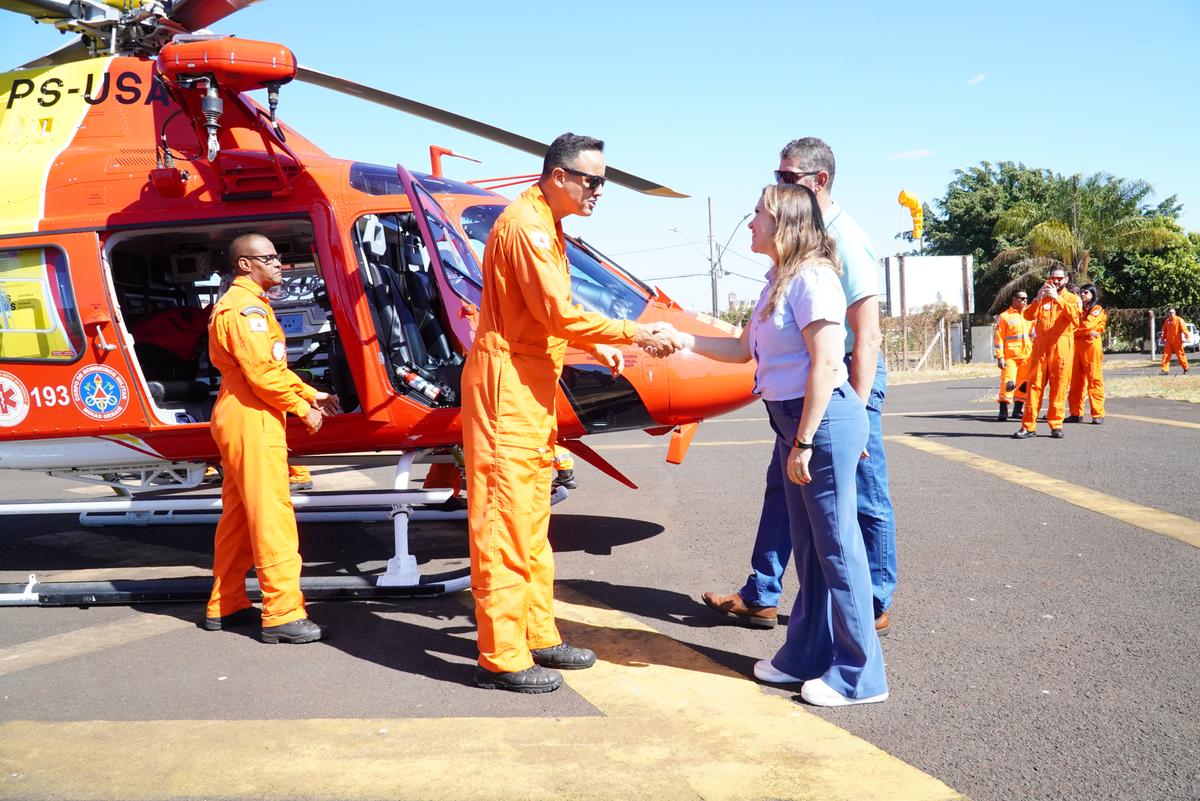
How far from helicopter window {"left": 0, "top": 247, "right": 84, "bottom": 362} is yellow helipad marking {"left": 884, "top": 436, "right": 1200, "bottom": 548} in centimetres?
681

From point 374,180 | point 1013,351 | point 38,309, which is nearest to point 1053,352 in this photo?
point 1013,351

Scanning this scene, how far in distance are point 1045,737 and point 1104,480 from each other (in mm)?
5407

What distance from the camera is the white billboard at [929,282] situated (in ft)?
107

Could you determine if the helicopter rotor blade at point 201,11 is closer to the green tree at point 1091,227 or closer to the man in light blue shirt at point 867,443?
the man in light blue shirt at point 867,443

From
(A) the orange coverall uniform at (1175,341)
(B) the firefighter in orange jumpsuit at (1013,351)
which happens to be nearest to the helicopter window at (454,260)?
(B) the firefighter in orange jumpsuit at (1013,351)

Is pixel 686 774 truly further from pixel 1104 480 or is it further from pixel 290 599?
pixel 1104 480

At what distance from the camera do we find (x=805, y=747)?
3037mm

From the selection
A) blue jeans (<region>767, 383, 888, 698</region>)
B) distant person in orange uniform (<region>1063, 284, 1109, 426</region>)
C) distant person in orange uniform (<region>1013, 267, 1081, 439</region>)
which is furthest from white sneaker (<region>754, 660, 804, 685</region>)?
distant person in orange uniform (<region>1063, 284, 1109, 426</region>)

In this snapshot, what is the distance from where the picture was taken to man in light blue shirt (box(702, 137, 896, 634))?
12.2 ft

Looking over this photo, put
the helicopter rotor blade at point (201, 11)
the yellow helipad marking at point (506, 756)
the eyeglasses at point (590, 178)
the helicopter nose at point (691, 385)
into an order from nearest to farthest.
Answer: the yellow helipad marking at point (506, 756)
the eyeglasses at point (590, 178)
the helicopter nose at point (691, 385)
the helicopter rotor blade at point (201, 11)

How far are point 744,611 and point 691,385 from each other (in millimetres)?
1304

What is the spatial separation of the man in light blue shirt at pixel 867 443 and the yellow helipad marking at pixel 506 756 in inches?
31.5

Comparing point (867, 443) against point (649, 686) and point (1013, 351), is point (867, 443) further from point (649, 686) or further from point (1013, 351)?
point (1013, 351)

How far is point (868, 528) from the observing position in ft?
13.2
